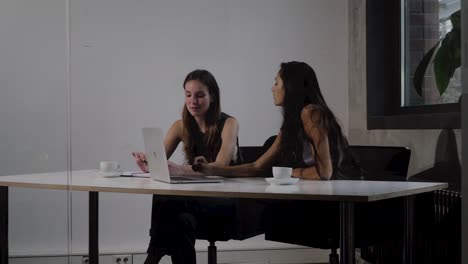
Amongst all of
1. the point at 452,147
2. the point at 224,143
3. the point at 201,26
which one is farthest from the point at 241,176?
the point at 452,147

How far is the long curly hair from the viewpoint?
6.33 ft

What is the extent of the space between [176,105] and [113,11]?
1.29ft

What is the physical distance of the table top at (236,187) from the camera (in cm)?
189

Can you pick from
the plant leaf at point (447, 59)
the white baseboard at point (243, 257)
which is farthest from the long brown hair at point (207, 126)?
the plant leaf at point (447, 59)

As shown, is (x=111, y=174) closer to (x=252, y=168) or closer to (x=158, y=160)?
(x=158, y=160)

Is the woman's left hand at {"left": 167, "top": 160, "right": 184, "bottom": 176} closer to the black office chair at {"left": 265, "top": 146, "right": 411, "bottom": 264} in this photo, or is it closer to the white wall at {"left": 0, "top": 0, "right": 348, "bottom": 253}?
the white wall at {"left": 0, "top": 0, "right": 348, "bottom": 253}

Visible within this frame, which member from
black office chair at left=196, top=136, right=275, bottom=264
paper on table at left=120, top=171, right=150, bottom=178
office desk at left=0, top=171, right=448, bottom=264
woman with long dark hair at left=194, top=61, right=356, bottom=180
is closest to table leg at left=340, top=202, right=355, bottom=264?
office desk at left=0, top=171, right=448, bottom=264

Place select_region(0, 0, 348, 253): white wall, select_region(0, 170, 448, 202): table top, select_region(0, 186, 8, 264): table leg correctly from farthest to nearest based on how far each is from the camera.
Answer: select_region(0, 186, 8, 264): table leg, select_region(0, 0, 348, 253): white wall, select_region(0, 170, 448, 202): table top

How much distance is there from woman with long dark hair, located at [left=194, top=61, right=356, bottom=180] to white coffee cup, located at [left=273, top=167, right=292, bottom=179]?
18 millimetres

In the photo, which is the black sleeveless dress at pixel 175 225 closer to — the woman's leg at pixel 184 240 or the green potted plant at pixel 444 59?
the woman's leg at pixel 184 240

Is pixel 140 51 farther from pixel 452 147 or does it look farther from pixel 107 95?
pixel 452 147

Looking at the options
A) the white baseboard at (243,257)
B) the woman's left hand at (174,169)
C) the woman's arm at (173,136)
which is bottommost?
the white baseboard at (243,257)

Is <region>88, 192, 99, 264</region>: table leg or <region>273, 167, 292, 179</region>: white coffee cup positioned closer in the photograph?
<region>273, 167, 292, 179</region>: white coffee cup

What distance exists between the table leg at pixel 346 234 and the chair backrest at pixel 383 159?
0.42 ft
